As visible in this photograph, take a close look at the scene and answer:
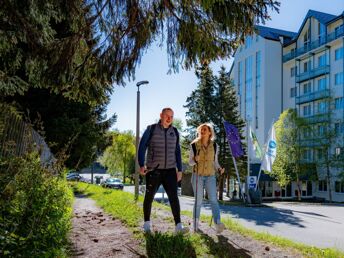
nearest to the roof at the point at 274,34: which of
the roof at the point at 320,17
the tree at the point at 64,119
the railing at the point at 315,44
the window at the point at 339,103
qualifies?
the railing at the point at 315,44

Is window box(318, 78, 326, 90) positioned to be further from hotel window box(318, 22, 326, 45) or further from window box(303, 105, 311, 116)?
hotel window box(318, 22, 326, 45)

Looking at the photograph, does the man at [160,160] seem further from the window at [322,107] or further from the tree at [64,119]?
the window at [322,107]

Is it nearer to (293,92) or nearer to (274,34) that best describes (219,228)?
(293,92)

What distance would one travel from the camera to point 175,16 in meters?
6.76

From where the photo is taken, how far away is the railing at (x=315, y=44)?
168 ft

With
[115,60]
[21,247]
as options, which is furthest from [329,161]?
[21,247]

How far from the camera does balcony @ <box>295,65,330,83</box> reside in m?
52.9

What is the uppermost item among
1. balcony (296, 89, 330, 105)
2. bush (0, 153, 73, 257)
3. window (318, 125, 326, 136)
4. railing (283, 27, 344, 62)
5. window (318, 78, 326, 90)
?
railing (283, 27, 344, 62)

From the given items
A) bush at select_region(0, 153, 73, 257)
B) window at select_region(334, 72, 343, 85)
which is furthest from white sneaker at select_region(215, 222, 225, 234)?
window at select_region(334, 72, 343, 85)

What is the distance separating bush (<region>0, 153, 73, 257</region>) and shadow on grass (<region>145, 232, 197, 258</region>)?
105 cm

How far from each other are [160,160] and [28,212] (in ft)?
8.08

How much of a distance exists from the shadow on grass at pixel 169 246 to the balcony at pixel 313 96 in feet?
163

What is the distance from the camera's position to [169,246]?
16.8 ft

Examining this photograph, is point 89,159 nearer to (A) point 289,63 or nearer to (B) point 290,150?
(B) point 290,150
